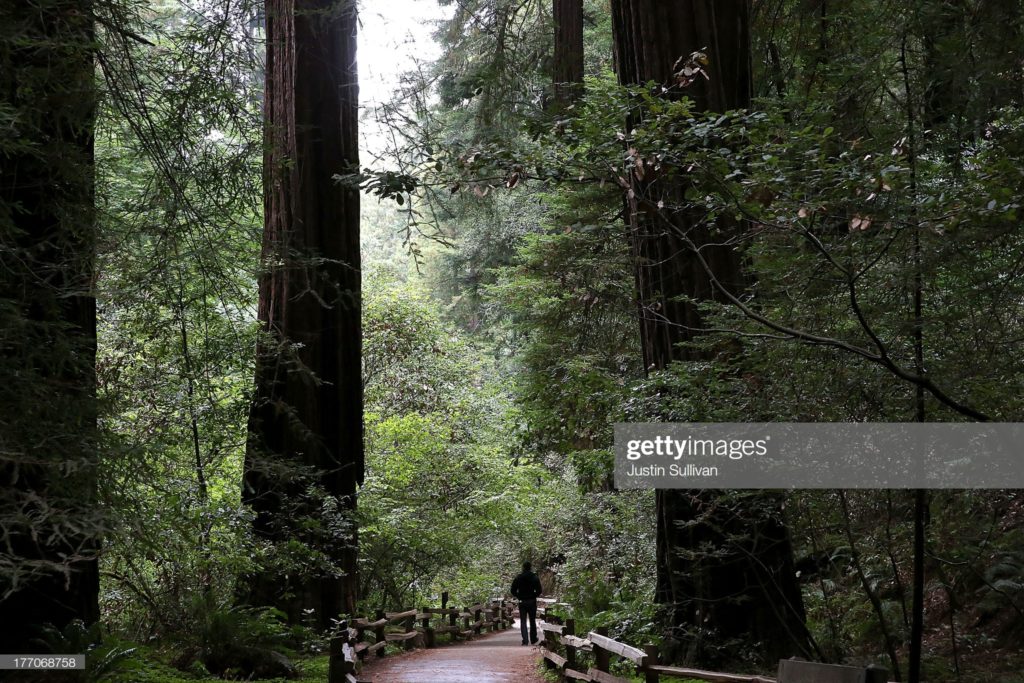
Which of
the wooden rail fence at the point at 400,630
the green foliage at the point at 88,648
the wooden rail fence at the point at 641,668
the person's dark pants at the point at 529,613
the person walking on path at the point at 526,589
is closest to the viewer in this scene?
the wooden rail fence at the point at 641,668

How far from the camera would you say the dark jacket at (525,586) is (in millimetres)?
16359

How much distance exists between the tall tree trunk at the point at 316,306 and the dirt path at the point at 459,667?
1096 mm

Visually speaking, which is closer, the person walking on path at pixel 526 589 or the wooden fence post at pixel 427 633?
the person walking on path at pixel 526 589

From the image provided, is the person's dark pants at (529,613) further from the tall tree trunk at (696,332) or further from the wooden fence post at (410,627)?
the tall tree trunk at (696,332)

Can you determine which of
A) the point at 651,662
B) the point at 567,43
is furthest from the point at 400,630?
the point at 651,662

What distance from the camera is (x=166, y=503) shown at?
718cm

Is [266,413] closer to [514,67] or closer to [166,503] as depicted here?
[166,503]

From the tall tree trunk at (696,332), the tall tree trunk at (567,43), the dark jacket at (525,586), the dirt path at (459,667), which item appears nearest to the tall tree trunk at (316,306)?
the dirt path at (459,667)

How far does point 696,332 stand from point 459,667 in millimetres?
6465

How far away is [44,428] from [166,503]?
1443 mm

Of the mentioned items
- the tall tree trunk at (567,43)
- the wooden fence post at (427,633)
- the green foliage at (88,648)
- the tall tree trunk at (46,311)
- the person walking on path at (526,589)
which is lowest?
the wooden fence post at (427,633)

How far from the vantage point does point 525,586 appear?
16.5m

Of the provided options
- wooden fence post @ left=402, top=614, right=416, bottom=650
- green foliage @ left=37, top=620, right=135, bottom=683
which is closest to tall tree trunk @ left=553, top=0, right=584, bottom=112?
green foliage @ left=37, top=620, right=135, bottom=683

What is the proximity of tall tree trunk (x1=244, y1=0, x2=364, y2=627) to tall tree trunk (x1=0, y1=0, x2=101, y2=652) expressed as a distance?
10.8ft
